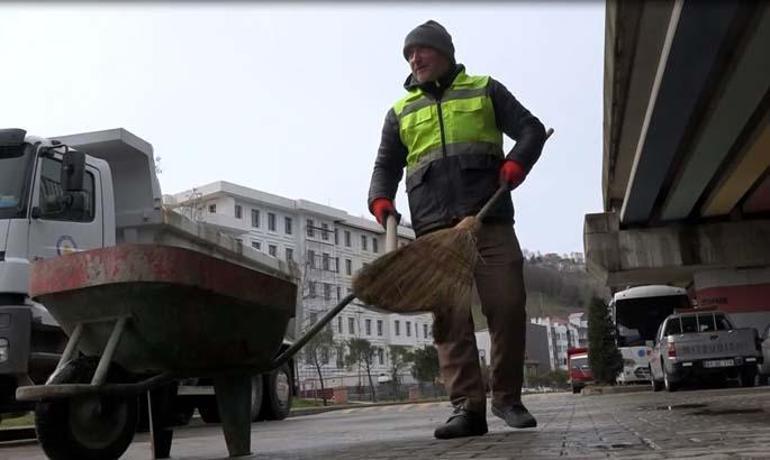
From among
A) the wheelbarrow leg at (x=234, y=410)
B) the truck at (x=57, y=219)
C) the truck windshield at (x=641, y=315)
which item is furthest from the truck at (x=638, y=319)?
the wheelbarrow leg at (x=234, y=410)

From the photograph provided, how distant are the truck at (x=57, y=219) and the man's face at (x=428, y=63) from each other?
3.10m

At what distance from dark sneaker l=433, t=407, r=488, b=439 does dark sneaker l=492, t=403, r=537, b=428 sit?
23cm

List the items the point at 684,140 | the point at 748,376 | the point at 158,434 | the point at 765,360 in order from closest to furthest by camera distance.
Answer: the point at 158,434
the point at 684,140
the point at 748,376
the point at 765,360

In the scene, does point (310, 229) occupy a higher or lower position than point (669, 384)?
higher

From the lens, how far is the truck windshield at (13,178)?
7465 millimetres

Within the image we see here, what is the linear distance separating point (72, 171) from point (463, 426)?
5.03 metres

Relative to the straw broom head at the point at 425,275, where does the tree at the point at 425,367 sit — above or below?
above

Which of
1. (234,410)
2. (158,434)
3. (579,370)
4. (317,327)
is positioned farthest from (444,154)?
(579,370)

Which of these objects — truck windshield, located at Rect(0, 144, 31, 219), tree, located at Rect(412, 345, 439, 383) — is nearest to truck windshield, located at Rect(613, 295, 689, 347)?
truck windshield, located at Rect(0, 144, 31, 219)

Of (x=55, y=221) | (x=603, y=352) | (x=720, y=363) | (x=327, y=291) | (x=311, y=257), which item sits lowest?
(x=720, y=363)

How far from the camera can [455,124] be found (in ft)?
15.7

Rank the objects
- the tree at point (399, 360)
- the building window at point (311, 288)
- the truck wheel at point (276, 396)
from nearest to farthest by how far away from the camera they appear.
Answer: the truck wheel at point (276, 396)
the tree at point (399, 360)
the building window at point (311, 288)

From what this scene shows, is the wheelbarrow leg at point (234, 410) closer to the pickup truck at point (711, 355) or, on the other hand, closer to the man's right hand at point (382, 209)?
the man's right hand at point (382, 209)

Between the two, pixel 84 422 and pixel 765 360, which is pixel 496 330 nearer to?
pixel 84 422
